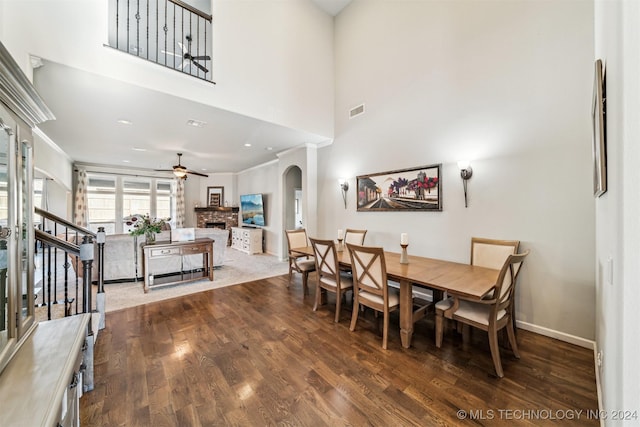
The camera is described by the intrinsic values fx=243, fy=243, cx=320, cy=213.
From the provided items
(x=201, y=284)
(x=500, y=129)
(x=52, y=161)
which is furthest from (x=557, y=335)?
(x=52, y=161)

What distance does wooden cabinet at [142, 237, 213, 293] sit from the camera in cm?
393

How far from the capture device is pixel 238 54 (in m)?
3.84

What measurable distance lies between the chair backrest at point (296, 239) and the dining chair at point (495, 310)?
8.69 feet

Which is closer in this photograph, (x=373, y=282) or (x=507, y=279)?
(x=507, y=279)

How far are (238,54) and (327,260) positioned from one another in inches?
137

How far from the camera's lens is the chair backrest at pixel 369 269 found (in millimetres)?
2408

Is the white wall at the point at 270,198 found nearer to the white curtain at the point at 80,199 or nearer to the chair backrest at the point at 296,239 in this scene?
the chair backrest at the point at 296,239

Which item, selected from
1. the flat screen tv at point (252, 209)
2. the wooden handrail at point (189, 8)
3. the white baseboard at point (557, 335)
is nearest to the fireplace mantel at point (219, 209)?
the flat screen tv at point (252, 209)

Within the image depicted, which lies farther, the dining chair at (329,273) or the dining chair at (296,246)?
the dining chair at (296,246)

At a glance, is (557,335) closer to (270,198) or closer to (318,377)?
(318,377)

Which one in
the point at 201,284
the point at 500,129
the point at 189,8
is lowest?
the point at 201,284

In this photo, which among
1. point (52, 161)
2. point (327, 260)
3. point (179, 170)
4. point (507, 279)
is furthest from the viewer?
point (179, 170)

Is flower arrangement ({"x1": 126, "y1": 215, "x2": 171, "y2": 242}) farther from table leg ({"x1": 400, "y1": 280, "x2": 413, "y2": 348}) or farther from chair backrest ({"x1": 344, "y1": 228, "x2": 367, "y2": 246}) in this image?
table leg ({"x1": 400, "y1": 280, "x2": 413, "y2": 348})

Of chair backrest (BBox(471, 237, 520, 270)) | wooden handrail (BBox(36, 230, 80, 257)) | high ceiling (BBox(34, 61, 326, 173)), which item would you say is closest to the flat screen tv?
high ceiling (BBox(34, 61, 326, 173))
